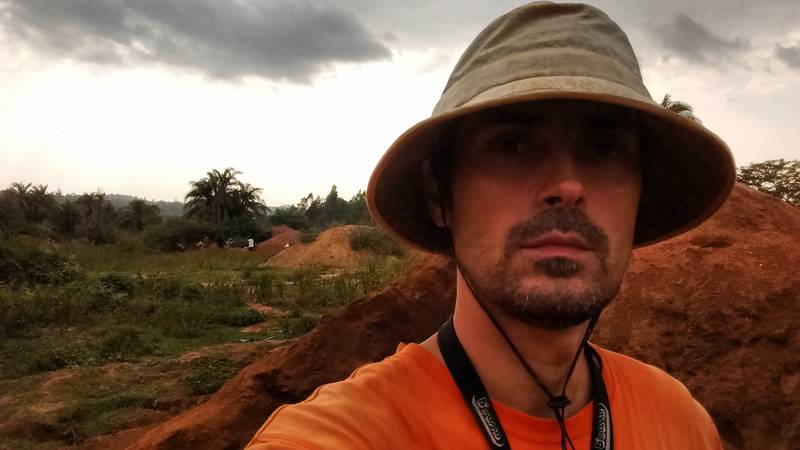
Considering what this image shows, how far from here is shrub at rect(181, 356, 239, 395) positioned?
21.4 ft

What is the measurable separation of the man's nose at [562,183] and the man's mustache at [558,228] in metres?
0.02

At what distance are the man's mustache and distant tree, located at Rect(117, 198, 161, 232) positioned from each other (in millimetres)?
39738

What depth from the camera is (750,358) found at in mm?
3051

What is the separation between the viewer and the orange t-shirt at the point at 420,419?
3.67 feet

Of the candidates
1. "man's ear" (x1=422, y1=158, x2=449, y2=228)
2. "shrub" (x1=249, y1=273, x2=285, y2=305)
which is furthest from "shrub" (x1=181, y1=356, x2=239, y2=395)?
"man's ear" (x1=422, y1=158, x2=449, y2=228)

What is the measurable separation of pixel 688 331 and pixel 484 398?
2.39 meters

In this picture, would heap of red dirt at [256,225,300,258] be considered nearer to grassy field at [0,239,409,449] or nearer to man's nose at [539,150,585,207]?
grassy field at [0,239,409,449]

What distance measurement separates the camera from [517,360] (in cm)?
129

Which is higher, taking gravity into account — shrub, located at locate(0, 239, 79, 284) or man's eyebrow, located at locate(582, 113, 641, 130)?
man's eyebrow, located at locate(582, 113, 641, 130)

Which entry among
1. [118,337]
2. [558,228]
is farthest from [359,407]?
[118,337]

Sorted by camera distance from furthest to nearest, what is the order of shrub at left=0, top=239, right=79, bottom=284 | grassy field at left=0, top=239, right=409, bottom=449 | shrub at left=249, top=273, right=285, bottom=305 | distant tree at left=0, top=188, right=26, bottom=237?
1. distant tree at left=0, top=188, right=26, bottom=237
2. shrub at left=0, top=239, right=79, bottom=284
3. shrub at left=249, top=273, right=285, bottom=305
4. grassy field at left=0, top=239, right=409, bottom=449

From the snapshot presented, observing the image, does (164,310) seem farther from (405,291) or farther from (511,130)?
(511,130)

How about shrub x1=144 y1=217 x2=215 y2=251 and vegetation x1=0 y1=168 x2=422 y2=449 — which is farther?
shrub x1=144 y1=217 x2=215 y2=251

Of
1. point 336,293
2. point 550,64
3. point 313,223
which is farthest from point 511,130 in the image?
point 313,223
